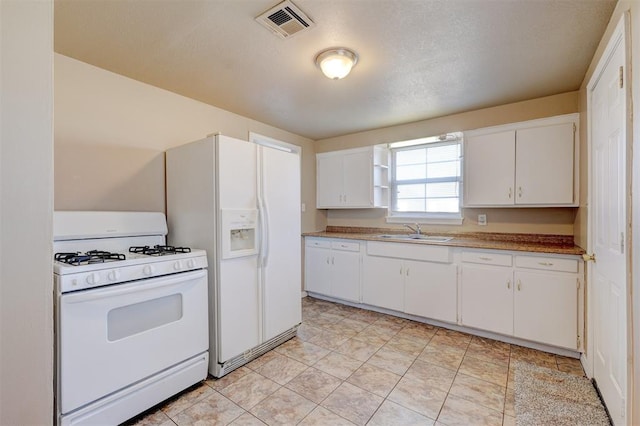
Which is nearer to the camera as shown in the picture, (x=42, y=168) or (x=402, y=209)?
(x=42, y=168)

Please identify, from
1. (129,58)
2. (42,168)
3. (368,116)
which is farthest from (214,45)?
(368,116)

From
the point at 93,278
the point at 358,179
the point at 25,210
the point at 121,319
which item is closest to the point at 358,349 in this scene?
the point at 121,319

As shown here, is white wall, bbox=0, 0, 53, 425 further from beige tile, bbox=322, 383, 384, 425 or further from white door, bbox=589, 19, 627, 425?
white door, bbox=589, 19, 627, 425

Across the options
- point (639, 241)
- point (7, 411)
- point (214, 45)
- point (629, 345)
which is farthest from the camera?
point (214, 45)

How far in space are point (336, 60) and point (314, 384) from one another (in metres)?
2.30

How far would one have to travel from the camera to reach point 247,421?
1.74 meters

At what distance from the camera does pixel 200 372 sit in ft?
6.82

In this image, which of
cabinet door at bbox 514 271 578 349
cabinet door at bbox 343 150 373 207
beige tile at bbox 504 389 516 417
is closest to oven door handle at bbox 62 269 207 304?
beige tile at bbox 504 389 516 417

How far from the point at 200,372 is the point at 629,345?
2473 mm

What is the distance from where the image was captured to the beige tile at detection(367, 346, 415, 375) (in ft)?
7.56

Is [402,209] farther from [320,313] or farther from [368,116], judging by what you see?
[320,313]

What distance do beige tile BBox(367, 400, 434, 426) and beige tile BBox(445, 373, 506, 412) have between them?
38 cm

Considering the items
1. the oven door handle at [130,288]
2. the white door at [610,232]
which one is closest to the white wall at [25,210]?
the oven door handle at [130,288]

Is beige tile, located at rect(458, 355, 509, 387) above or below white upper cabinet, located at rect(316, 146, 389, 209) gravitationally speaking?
below
